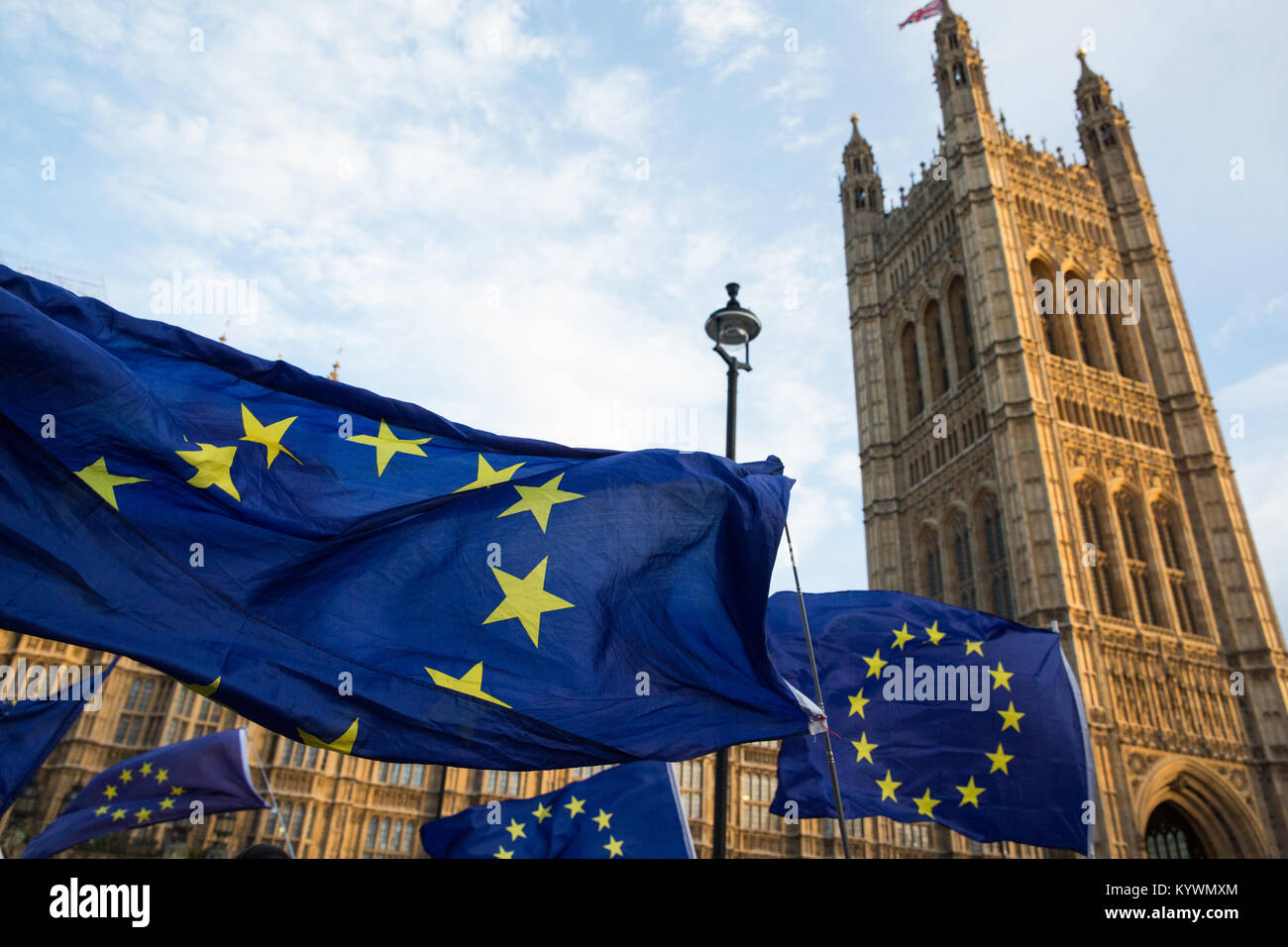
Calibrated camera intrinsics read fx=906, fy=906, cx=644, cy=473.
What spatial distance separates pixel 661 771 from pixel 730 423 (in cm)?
567

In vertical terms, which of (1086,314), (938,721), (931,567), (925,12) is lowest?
(938,721)

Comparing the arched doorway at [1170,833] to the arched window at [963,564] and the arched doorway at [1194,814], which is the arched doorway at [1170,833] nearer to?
the arched doorway at [1194,814]

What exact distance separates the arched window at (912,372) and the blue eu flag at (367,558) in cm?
4827

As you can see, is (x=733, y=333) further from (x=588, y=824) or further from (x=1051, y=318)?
(x=1051, y=318)

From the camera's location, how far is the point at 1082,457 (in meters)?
42.6

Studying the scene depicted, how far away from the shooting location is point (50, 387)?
523 cm

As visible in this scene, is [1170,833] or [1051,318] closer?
[1170,833]

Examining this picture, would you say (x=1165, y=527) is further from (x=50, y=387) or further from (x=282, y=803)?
(x=50, y=387)

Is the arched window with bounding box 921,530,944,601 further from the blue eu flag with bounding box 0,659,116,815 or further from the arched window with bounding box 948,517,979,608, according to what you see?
the blue eu flag with bounding box 0,659,116,815

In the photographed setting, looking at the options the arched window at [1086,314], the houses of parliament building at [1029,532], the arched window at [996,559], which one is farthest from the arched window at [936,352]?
the arched window at [996,559]

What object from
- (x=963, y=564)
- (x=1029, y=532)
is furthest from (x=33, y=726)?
(x=963, y=564)

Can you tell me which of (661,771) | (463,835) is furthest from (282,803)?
(661,771)

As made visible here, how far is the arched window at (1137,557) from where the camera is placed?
40.0m

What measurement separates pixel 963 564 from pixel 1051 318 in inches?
563
